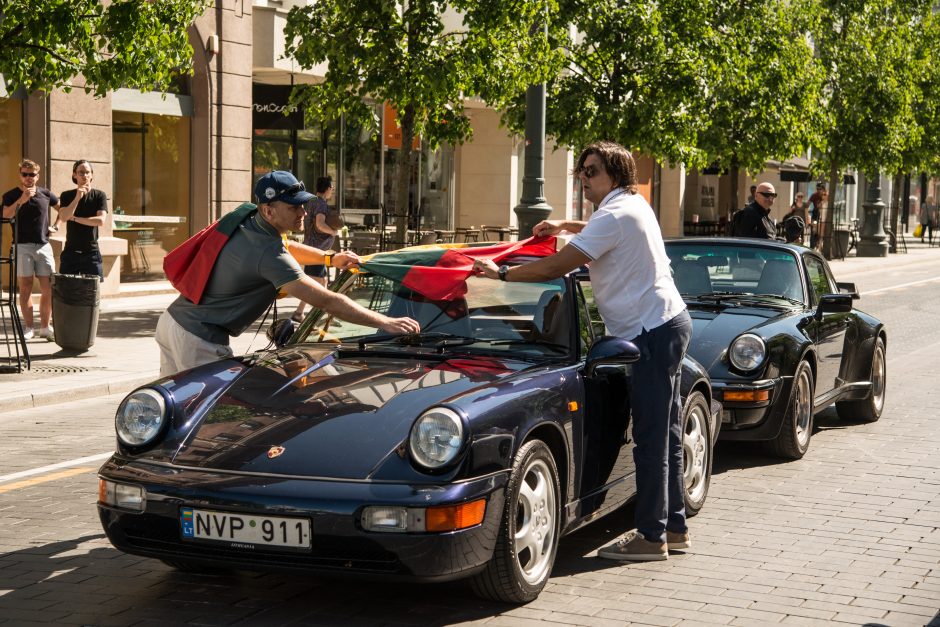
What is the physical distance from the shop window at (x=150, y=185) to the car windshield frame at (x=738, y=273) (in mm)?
13616

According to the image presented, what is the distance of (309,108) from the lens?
1977cm

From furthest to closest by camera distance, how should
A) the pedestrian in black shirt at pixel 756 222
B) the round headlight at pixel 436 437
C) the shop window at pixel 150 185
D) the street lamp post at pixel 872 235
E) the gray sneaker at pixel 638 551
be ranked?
the street lamp post at pixel 872 235, the shop window at pixel 150 185, the pedestrian in black shirt at pixel 756 222, the gray sneaker at pixel 638 551, the round headlight at pixel 436 437

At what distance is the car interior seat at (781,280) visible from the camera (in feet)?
32.4

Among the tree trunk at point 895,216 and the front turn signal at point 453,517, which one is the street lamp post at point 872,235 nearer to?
the tree trunk at point 895,216

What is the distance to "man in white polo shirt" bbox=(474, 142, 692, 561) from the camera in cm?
619

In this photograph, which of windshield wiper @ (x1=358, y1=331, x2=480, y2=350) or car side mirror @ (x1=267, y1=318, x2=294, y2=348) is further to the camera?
car side mirror @ (x1=267, y1=318, x2=294, y2=348)

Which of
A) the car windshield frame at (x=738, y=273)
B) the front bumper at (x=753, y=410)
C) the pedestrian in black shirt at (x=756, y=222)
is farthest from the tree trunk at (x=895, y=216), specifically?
the front bumper at (x=753, y=410)

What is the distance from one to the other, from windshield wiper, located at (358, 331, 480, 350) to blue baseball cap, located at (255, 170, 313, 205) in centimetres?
72

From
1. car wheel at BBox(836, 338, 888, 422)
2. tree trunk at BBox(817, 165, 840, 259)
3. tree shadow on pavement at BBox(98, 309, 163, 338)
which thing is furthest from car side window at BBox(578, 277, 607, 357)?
tree trunk at BBox(817, 165, 840, 259)

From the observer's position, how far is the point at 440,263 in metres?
6.45

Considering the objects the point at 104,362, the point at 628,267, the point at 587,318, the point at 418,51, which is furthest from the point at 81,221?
the point at 628,267

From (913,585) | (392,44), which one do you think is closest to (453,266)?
(913,585)

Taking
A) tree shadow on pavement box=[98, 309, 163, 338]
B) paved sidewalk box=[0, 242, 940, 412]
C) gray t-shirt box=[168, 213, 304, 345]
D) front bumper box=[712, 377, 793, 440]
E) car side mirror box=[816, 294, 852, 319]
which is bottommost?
tree shadow on pavement box=[98, 309, 163, 338]

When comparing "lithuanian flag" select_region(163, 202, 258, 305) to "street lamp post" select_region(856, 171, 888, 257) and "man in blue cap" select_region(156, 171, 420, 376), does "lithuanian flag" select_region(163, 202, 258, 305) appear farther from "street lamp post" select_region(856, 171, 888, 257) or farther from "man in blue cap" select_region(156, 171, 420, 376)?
"street lamp post" select_region(856, 171, 888, 257)
